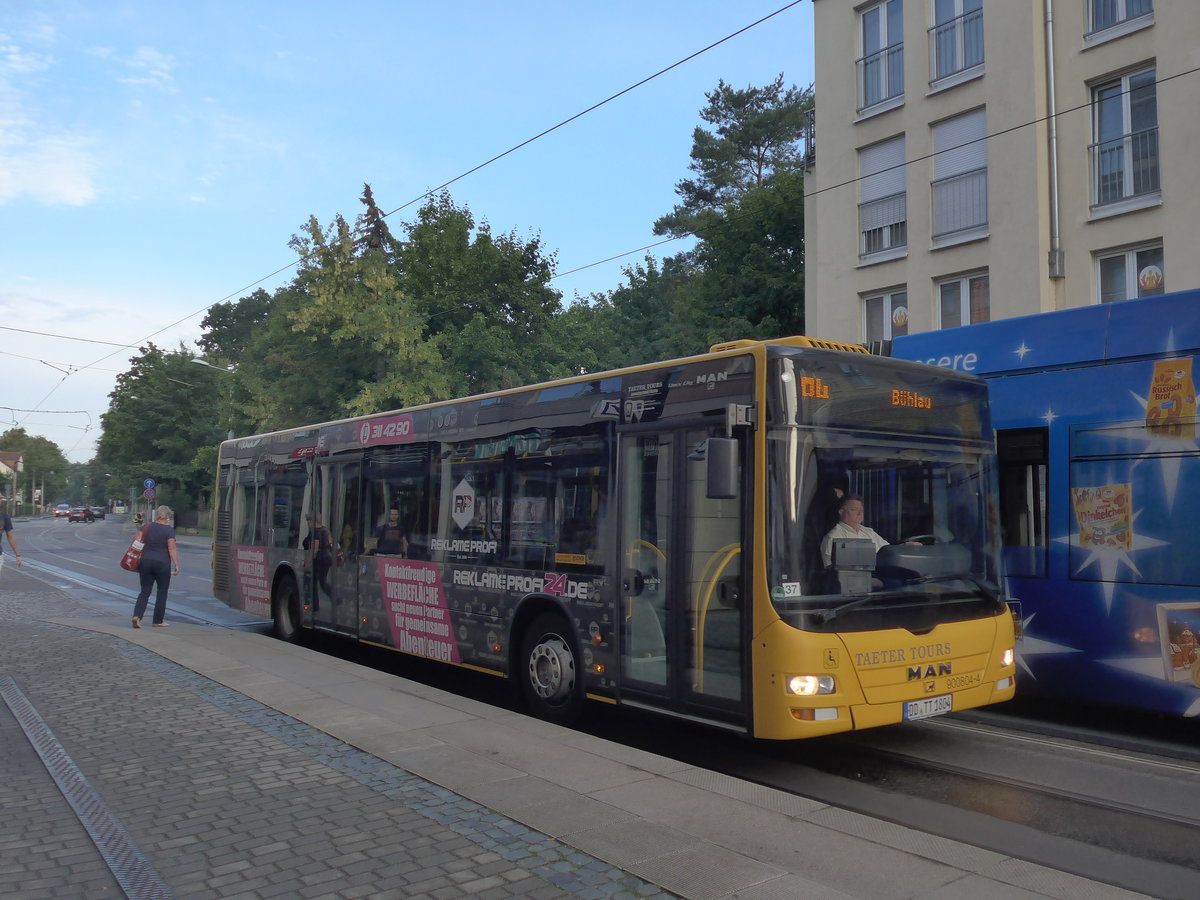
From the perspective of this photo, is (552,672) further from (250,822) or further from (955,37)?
(955,37)

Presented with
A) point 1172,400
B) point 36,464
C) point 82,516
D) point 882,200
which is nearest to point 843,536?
point 1172,400

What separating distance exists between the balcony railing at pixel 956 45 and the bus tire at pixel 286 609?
1617 cm

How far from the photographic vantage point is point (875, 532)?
632cm

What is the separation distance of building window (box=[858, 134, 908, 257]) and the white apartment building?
1.2 inches

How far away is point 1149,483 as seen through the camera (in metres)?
7.32

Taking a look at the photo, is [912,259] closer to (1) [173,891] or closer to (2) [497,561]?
(2) [497,561]

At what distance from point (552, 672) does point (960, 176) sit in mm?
15980

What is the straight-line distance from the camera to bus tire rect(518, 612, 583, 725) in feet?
25.3

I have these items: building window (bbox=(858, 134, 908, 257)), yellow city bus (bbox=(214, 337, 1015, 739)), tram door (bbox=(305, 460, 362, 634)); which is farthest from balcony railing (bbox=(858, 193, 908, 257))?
yellow city bus (bbox=(214, 337, 1015, 739))

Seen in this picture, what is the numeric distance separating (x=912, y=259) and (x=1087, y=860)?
17.4 meters

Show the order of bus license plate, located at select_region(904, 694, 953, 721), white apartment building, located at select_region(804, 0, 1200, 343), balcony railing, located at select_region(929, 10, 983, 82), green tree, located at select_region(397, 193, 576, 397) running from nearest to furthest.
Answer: bus license plate, located at select_region(904, 694, 953, 721)
white apartment building, located at select_region(804, 0, 1200, 343)
balcony railing, located at select_region(929, 10, 983, 82)
green tree, located at select_region(397, 193, 576, 397)

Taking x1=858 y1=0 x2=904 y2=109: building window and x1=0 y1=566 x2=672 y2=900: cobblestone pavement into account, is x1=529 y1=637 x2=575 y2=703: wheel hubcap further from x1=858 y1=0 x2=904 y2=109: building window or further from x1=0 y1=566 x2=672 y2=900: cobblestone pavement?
x1=858 y1=0 x2=904 y2=109: building window

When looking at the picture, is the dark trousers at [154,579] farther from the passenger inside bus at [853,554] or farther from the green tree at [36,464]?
the green tree at [36,464]

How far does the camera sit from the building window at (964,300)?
1967cm
